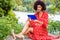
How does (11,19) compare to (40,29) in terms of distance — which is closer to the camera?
(40,29)

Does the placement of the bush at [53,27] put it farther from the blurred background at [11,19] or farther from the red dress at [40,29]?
the red dress at [40,29]

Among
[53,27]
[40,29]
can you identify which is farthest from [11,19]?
[40,29]

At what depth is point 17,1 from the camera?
10.4m

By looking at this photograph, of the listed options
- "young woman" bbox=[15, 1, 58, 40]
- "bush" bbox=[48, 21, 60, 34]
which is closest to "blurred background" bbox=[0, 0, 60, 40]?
"bush" bbox=[48, 21, 60, 34]

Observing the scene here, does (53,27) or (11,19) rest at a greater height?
(11,19)

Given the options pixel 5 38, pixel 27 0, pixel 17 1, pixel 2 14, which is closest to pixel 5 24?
pixel 5 38

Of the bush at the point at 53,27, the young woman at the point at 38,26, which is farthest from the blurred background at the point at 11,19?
the young woman at the point at 38,26

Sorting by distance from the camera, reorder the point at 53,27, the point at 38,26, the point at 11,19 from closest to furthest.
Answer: the point at 38,26 < the point at 11,19 < the point at 53,27

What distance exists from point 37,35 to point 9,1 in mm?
5135

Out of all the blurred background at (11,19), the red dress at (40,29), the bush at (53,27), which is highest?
the red dress at (40,29)

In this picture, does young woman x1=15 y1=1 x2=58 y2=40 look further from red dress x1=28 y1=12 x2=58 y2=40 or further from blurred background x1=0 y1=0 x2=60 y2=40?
blurred background x1=0 y1=0 x2=60 y2=40

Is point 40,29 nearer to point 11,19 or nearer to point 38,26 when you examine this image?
point 38,26

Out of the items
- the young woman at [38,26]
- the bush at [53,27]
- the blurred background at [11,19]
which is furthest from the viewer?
the bush at [53,27]

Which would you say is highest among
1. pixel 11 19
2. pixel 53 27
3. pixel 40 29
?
pixel 40 29
